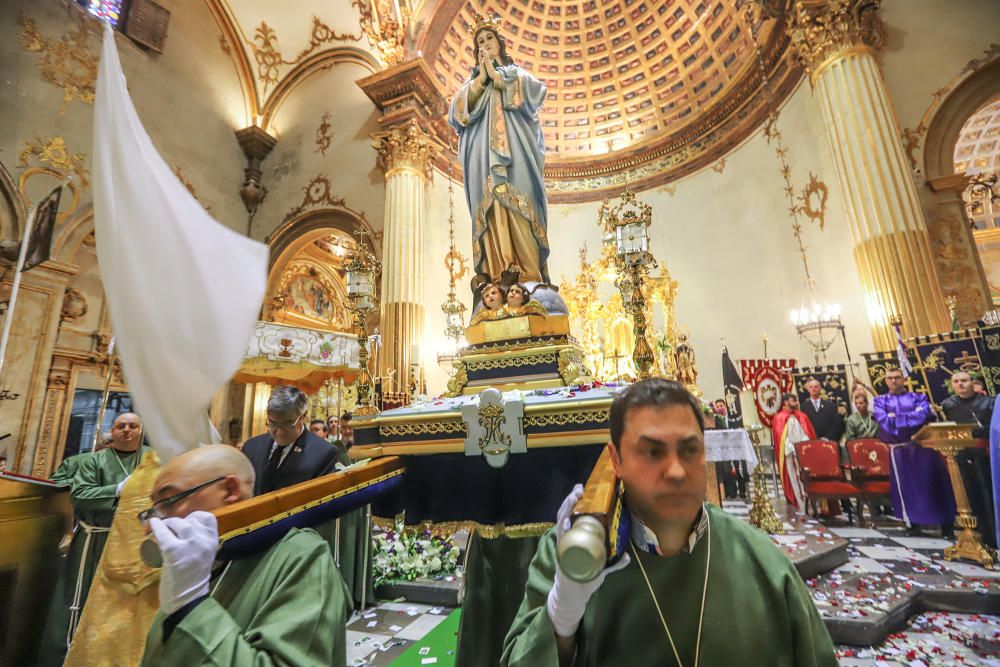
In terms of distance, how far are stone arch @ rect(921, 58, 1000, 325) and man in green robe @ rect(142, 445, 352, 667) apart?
9.18 m

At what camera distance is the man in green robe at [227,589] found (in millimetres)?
1091

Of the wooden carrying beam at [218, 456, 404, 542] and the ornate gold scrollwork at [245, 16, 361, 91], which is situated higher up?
the ornate gold scrollwork at [245, 16, 361, 91]

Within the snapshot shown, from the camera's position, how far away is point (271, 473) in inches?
117

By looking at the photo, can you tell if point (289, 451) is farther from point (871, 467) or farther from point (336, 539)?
point (871, 467)

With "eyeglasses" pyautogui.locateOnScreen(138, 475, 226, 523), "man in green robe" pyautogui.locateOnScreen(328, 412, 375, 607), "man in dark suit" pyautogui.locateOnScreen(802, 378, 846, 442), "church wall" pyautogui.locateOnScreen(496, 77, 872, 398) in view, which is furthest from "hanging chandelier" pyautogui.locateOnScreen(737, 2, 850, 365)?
"eyeglasses" pyautogui.locateOnScreen(138, 475, 226, 523)

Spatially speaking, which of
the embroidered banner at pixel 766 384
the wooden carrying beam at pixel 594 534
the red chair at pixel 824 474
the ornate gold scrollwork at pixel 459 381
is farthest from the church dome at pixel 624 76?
the wooden carrying beam at pixel 594 534

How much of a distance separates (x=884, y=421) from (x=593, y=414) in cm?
567

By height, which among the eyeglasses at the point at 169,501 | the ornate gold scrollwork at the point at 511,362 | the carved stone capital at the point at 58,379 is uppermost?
the carved stone capital at the point at 58,379

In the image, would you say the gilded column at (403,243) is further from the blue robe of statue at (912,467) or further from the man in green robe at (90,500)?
the blue robe of statue at (912,467)

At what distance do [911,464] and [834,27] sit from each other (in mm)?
7273

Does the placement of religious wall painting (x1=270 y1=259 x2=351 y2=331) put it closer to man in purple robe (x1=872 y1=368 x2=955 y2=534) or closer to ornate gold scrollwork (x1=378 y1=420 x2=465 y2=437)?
ornate gold scrollwork (x1=378 y1=420 x2=465 y2=437)

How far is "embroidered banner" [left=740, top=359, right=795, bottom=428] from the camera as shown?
8109 mm

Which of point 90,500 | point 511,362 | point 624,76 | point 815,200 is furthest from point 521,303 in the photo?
point 624,76

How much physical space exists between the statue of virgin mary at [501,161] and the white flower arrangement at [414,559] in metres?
2.77
